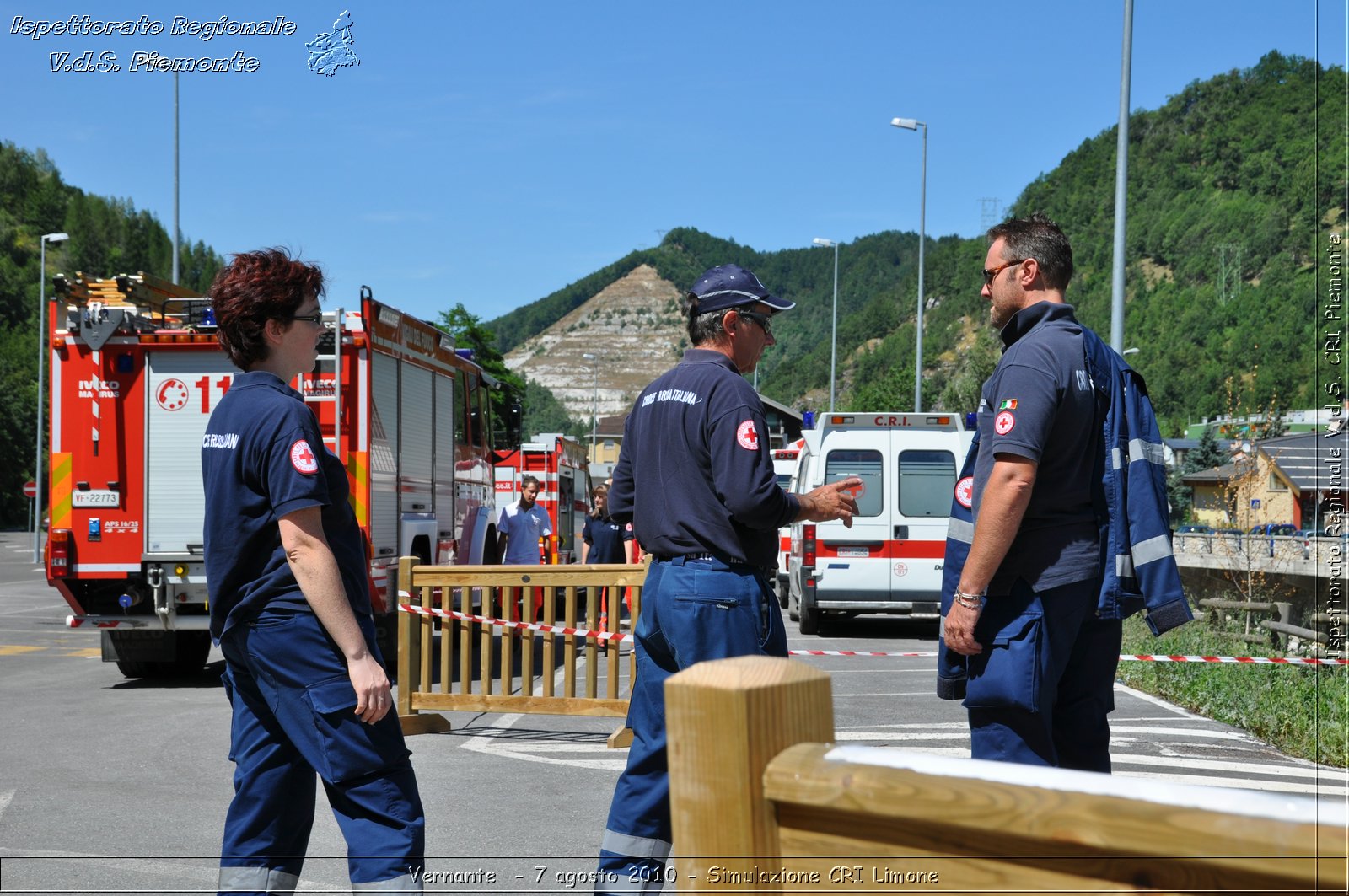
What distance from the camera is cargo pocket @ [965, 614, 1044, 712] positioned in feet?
11.1

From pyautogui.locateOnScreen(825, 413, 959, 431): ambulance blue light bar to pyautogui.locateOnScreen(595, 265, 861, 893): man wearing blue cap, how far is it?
38.7 feet

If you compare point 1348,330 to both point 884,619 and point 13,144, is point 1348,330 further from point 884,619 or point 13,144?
point 13,144

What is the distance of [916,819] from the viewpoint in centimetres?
130

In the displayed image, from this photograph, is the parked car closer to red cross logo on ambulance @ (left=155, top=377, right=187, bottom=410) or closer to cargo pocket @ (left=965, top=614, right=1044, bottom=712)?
cargo pocket @ (left=965, top=614, right=1044, bottom=712)

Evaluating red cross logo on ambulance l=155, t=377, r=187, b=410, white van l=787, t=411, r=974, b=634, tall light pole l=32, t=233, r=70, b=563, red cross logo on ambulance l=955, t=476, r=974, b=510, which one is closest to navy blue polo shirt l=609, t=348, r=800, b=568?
red cross logo on ambulance l=955, t=476, r=974, b=510

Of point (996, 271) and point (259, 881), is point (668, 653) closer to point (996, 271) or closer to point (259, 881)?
point (259, 881)

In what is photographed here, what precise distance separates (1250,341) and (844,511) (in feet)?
363

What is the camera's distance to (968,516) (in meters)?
3.78

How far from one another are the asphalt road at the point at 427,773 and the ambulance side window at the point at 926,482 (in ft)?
11.2

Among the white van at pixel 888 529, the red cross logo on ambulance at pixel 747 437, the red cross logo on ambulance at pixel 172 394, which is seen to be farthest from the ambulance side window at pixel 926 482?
the red cross logo on ambulance at pixel 747 437

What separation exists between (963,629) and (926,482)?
12.1m

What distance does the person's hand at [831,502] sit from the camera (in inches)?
153

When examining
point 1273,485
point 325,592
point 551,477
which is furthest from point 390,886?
point 1273,485

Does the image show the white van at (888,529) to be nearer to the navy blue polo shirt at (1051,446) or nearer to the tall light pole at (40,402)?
the navy blue polo shirt at (1051,446)
